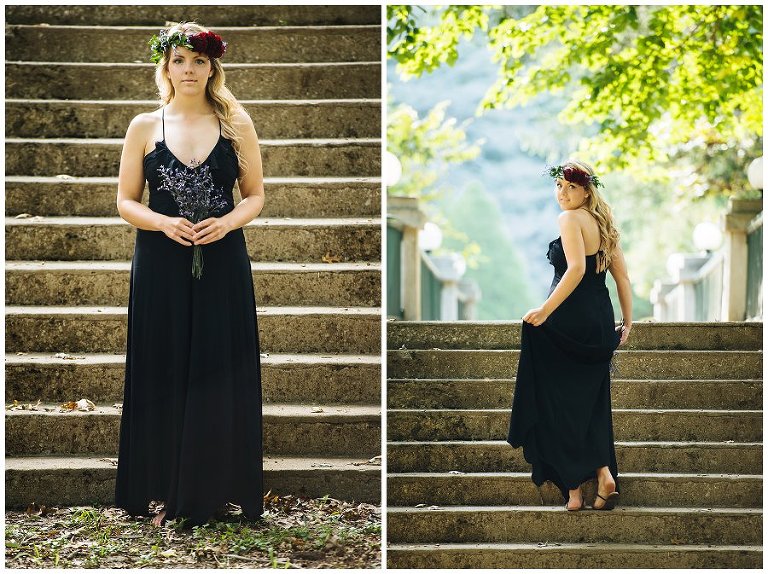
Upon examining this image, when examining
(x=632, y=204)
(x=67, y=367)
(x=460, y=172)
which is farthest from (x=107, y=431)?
(x=460, y=172)

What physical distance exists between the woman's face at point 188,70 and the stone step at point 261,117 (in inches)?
81.7

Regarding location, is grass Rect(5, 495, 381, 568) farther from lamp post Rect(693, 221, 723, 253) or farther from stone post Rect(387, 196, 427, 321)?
lamp post Rect(693, 221, 723, 253)

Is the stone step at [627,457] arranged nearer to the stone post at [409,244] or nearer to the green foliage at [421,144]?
the stone post at [409,244]

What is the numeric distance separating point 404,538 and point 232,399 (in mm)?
1180

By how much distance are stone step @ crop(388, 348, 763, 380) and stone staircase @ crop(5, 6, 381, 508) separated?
0.50m

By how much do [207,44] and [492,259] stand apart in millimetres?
33658

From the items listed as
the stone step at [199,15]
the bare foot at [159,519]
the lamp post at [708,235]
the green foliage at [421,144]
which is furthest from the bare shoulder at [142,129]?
the green foliage at [421,144]

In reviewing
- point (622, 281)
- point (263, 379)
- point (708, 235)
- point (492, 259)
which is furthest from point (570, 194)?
point (492, 259)

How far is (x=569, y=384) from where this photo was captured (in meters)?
4.46

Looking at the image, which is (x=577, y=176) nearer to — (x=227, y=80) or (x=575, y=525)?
(x=575, y=525)

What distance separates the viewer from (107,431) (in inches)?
175

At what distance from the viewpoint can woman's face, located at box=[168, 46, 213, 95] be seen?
148 inches

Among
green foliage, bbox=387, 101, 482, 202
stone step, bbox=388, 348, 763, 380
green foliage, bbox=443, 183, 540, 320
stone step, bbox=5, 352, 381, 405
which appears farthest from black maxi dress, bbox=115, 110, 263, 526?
green foliage, bbox=443, 183, 540, 320

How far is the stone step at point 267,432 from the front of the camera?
4426mm
